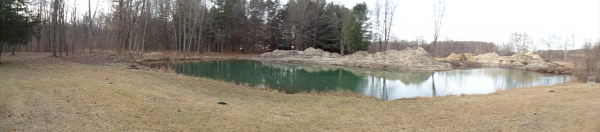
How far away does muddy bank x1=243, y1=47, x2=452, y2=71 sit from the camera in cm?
3116

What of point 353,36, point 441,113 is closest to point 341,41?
point 353,36

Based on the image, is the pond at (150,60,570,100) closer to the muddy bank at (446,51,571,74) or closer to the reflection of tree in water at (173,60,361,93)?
the reflection of tree in water at (173,60,361,93)

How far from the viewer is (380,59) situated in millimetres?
34750

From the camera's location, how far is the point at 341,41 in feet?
147

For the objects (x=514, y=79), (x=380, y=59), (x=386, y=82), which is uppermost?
(x=380, y=59)

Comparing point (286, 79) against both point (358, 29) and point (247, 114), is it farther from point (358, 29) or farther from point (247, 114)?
point (358, 29)

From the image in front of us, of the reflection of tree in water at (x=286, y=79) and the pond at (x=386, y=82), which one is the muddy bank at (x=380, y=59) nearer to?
the pond at (x=386, y=82)

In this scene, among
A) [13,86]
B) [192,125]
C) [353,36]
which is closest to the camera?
[192,125]

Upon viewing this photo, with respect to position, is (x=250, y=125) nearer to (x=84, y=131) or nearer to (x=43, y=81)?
(x=84, y=131)

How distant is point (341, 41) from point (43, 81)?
38954 mm

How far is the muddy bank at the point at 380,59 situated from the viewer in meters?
31.2

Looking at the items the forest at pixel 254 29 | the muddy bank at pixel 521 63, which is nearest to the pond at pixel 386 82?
the muddy bank at pixel 521 63

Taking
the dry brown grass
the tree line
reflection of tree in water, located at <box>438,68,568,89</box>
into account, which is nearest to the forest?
the tree line

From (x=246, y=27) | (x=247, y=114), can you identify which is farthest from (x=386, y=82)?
(x=246, y=27)
